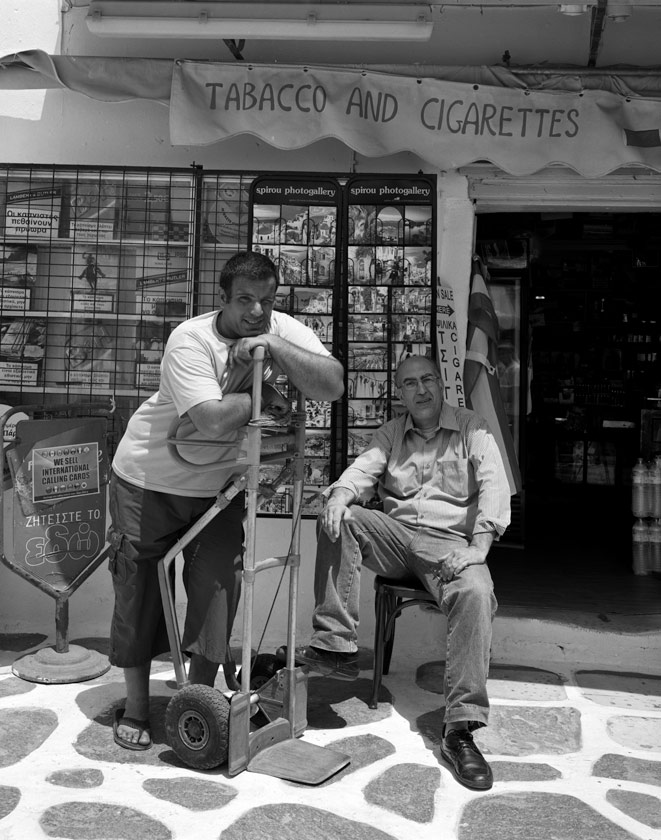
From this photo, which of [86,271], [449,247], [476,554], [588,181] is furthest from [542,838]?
[86,271]

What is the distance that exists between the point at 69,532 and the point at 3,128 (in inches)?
85.7

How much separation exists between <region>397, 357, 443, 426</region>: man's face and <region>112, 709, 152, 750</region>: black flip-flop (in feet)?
5.41

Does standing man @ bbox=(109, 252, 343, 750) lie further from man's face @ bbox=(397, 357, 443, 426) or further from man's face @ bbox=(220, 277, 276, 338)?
man's face @ bbox=(397, 357, 443, 426)

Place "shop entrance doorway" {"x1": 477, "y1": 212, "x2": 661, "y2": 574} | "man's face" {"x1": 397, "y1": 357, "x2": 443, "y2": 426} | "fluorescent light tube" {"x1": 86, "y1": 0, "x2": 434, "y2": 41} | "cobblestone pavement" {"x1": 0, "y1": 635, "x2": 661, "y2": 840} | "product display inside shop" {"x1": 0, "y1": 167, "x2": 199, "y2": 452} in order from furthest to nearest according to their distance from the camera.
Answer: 1. "shop entrance doorway" {"x1": 477, "y1": 212, "x2": 661, "y2": 574}
2. "product display inside shop" {"x1": 0, "y1": 167, "x2": 199, "y2": 452}
3. "fluorescent light tube" {"x1": 86, "y1": 0, "x2": 434, "y2": 41}
4. "man's face" {"x1": 397, "y1": 357, "x2": 443, "y2": 426}
5. "cobblestone pavement" {"x1": 0, "y1": 635, "x2": 661, "y2": 840}

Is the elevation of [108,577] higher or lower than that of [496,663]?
higher

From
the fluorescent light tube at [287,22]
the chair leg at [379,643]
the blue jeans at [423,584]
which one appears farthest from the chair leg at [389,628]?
the fluorescent light tube at [287,22]

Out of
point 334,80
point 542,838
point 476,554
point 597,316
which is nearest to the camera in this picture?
point 542,838

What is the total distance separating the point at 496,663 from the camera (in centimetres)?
401

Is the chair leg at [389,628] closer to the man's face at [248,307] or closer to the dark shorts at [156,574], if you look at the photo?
the dark shorts at [156,574]

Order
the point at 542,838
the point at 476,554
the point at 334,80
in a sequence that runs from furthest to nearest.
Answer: the point at 334,80, the point at 476,554, the point at 542,838

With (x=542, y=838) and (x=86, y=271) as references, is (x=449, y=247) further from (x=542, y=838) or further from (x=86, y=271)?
(x=542, y=838)

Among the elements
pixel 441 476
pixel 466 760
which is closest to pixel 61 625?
pixel 441 476

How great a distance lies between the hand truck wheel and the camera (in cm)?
275

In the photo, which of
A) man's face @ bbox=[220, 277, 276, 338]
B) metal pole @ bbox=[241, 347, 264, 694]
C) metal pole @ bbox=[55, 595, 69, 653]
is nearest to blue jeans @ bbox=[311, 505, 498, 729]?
metal pole @ bbox=[241, 347, 264, 694]
